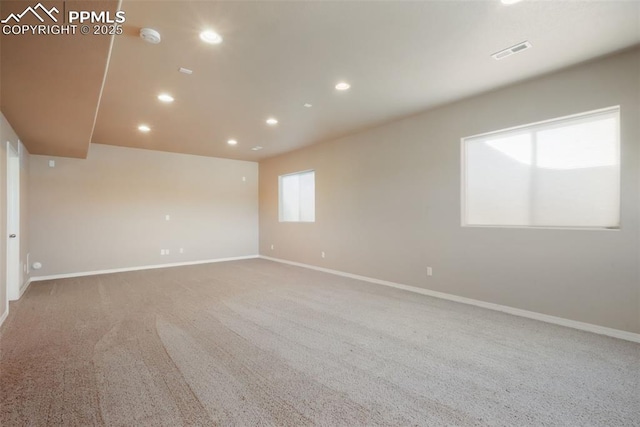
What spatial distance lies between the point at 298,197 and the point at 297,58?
4581mm

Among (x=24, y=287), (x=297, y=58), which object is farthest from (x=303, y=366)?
(x=24, y=287)

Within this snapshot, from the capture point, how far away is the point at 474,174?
4.06 meters

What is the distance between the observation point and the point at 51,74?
→ 2322 mm

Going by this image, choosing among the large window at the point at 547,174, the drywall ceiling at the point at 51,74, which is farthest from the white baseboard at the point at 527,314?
the drywall ceiling at the point at 51,74

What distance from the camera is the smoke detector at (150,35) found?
2.37 m

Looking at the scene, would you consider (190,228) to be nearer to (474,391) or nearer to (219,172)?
(219,172)

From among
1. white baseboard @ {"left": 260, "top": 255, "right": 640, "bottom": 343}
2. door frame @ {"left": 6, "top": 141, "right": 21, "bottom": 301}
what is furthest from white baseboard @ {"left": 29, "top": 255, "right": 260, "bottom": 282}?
white baseboard @ {"left": 260, "top": 255, "right": 640, "bottom": 343}

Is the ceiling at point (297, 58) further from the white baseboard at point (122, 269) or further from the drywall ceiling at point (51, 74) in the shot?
the white baseboard at point (122, 269)

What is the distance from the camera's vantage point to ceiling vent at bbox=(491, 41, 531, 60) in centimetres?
268

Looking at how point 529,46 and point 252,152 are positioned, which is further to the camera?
point 252,152

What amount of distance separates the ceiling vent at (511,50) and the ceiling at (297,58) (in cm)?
8

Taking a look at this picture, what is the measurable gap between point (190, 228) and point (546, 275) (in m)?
7.00

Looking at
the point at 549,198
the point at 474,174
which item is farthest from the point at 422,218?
the point at 549,198

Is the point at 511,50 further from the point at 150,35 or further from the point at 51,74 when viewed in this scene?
the point at 51,74
